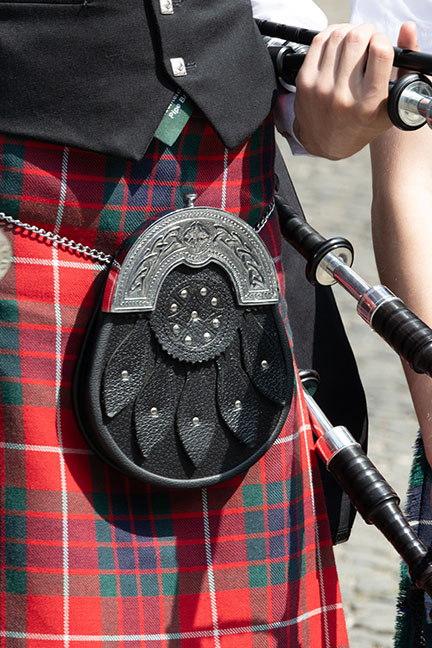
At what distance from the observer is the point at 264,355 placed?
105 centimetres

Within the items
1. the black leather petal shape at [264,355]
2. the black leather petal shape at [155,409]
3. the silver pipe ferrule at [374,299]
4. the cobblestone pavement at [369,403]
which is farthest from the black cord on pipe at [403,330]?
the cobblestone pavement at [369,403]

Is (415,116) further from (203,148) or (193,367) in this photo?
(193,367)

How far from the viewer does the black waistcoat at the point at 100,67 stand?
3.03 ft

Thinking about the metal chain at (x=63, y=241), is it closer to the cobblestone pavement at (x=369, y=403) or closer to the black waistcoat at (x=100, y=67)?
the black waistcoat at (x=100, y=67)

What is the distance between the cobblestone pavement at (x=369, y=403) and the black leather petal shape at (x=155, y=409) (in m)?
1.53

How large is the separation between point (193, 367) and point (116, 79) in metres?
0.30

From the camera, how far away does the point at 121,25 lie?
3.07 feet

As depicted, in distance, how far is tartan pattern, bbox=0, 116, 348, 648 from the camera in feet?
3.20

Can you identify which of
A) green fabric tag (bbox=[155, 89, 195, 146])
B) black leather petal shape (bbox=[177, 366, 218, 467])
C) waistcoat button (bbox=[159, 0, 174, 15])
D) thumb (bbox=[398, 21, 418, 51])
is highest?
waistcoat button (bbox=[159, 0, 174, 15])

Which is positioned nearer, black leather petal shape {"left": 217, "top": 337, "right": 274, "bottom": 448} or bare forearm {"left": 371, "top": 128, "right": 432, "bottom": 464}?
black leather petal shape {"left": 217, "top": 337, "right": 274, "bottom": 448}

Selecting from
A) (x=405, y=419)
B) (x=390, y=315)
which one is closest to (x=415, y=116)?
(x=390, y=315)

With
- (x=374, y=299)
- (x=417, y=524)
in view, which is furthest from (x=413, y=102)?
(x=417, y=524)

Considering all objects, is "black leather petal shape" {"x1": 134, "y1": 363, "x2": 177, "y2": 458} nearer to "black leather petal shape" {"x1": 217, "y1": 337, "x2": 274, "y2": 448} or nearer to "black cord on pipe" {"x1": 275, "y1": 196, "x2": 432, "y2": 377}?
"black leather petal shape" {"x1": 217, "y1": 337, "x2": 274, "y2": 448}

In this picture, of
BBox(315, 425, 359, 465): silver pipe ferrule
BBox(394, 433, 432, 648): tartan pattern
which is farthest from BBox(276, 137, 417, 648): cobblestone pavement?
BBox(315, 425, 359, 465): silver pipe ferrule
